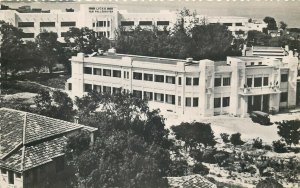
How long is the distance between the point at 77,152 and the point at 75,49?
2586cm

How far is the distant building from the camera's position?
39.0ft

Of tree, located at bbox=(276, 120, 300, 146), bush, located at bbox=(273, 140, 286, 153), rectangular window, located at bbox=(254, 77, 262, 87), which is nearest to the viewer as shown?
bush, located at bbox=(273, 140, 286, 153)

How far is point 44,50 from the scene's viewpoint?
1348 inches

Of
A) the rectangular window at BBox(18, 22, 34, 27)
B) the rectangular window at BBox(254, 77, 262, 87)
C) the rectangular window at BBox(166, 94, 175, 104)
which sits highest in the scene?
the rectangular window at BBox(18, 22, 34, 27)

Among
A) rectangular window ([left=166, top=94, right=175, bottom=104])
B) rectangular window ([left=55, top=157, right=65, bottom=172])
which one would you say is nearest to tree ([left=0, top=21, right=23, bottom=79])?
rectangular window ([left=166, top=94, right=175, bottom=104])

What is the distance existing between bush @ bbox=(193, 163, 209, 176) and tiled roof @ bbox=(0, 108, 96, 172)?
490 centimetres

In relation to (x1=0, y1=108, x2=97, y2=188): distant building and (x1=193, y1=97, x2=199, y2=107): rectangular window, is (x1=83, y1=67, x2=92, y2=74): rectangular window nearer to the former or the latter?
(x1=193, y1=97, x2=199, y2=107): rectangular window

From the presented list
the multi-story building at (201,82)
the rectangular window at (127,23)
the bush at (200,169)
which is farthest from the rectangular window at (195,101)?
the rectangular window at (127,23)

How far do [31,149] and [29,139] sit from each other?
0.36 meters

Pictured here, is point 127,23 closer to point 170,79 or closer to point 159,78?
point 159,78

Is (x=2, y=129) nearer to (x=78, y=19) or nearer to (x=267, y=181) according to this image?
(x=267, y=181)

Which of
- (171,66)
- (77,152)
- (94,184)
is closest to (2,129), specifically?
(77,152)

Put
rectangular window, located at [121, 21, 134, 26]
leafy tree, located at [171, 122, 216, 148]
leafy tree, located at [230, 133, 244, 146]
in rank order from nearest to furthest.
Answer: leafy tree, located at [171, 122, 216, 148] < leafy tree, located at [230, 133, 244, 146] < rectangular window, located at [121, 21, 134, 26]

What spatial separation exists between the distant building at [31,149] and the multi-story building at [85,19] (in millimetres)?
28580
